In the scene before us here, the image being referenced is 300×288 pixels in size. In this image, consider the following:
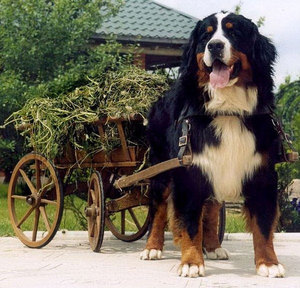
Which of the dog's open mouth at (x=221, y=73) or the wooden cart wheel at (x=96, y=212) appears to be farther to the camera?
the wooden cart wheel at (x=96, y=212)

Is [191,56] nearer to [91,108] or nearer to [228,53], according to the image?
[228,53]

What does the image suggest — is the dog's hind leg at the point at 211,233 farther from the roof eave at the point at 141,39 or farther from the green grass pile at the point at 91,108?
the roof eave at the point at 141,39

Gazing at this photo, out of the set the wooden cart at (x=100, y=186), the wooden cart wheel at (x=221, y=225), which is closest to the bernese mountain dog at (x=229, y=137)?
the wooden cart at (x=100, y=186)

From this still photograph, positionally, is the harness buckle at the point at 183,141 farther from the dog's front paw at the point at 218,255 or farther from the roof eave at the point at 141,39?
the roof eave at the point at 141,39

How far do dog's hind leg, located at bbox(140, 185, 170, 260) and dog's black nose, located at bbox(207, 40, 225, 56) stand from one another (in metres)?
1.62

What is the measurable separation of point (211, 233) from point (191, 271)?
1.17m

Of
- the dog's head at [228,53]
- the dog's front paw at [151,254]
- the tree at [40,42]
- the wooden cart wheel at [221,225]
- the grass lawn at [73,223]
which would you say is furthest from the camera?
the tree at [40,42]

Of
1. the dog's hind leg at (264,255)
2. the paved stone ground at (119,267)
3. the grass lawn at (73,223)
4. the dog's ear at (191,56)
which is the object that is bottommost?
the grass lawn at (73,223)

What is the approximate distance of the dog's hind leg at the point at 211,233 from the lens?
6520mm

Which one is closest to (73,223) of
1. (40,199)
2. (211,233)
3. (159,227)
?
(40,199)

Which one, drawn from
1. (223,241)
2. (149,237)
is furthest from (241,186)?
(223,241)

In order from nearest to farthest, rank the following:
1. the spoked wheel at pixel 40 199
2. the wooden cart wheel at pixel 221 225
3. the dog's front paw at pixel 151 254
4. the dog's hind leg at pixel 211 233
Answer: the dog's front paw at pixel 151 254
the dog's hind leg at pixel 211 233
the spoked wheel at pixel 40 199
the wooden cart wheel at pixel 221 225

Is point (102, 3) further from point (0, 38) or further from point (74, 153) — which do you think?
point (74, 153)

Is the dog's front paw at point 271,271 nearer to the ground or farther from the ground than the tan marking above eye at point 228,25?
nearer to the ground
